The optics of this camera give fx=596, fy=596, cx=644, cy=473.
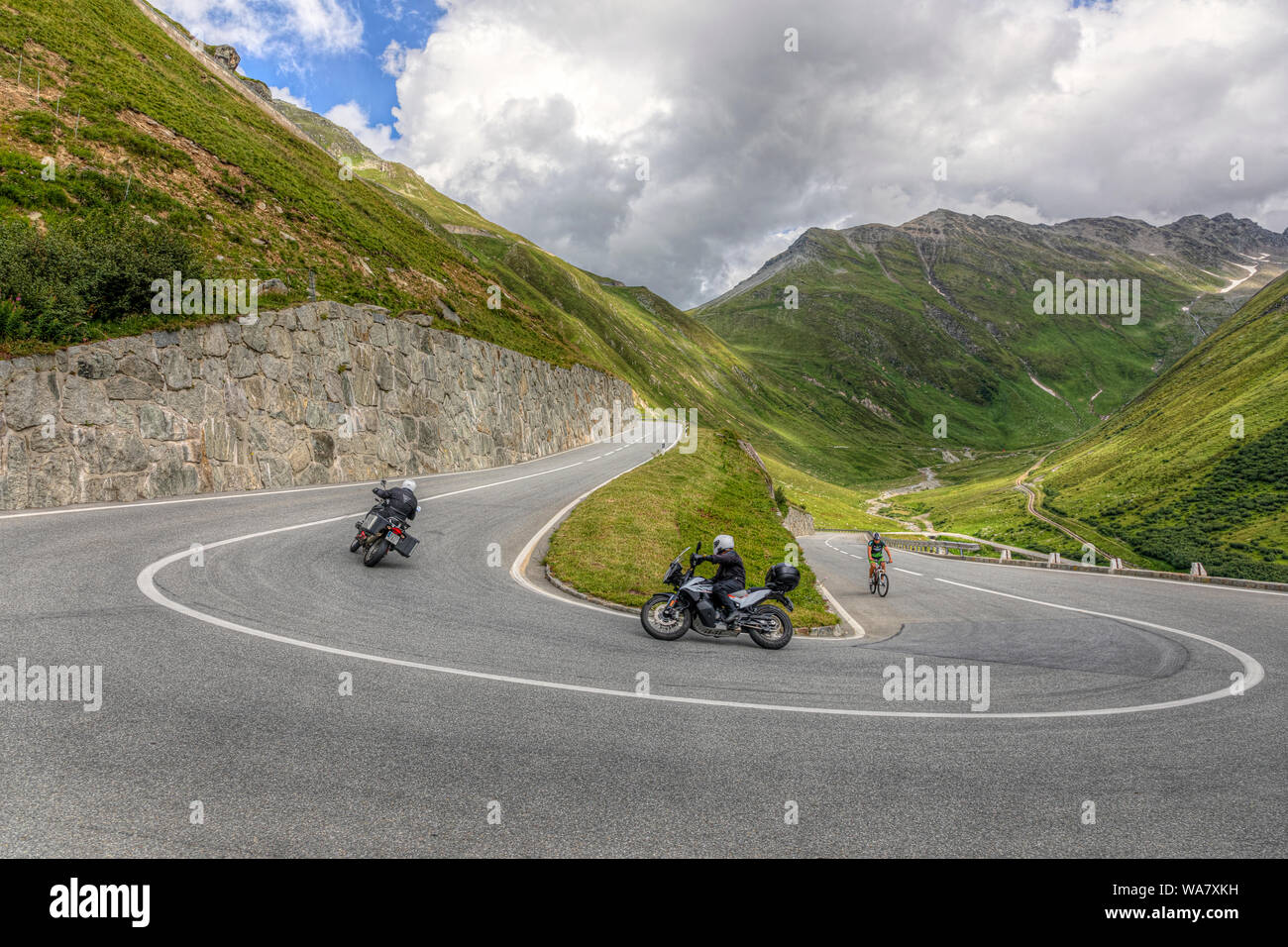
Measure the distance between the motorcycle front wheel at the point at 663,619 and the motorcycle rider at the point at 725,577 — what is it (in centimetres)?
55

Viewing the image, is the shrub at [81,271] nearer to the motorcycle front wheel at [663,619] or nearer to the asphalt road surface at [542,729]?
the asphalt road surface at [542,729]

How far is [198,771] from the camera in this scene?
4.42 metres

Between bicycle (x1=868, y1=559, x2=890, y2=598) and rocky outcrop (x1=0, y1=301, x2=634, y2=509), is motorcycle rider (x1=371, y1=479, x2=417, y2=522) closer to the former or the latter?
rocky outcrop (x1=0, y1=301, x2=634, y2=509)

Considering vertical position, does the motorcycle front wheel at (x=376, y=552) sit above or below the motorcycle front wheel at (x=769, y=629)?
above

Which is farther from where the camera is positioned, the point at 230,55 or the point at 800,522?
the point at 230,55

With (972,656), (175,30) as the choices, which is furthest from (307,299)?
(175,30)

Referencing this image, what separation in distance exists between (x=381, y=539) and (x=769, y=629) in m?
7.60

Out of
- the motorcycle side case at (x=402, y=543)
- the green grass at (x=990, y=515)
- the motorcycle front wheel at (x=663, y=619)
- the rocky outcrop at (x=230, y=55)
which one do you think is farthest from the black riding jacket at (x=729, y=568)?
the rocky outcrop at (x=230, y=55)

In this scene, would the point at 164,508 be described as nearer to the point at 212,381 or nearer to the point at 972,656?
the point at 212,381

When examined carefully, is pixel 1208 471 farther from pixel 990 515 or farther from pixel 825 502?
pixel 825 502

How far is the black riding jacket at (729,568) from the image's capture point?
10163 mm

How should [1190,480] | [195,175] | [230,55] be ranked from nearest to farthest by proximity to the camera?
[195,175]
[1190,480]
[230,55]

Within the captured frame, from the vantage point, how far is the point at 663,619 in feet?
32.0

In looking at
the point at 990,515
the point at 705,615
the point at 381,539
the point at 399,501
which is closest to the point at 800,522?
the point at 990,515
